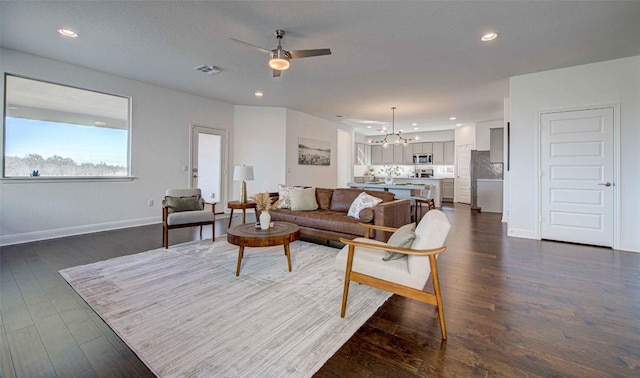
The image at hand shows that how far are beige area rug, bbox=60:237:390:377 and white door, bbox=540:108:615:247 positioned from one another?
3919 mm

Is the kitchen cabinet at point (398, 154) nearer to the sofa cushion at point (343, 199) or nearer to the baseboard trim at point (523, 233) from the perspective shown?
the baseboard trim at point (523, 233)

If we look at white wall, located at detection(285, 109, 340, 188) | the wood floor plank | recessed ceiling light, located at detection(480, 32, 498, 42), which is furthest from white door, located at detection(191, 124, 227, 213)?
recessed ceiling light, located at detection(480, 32, 498, 42)

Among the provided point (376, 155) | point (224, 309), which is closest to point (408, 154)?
point (376, 155)

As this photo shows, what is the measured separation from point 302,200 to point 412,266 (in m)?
2.80

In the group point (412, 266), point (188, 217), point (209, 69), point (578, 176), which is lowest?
point (412, 266)

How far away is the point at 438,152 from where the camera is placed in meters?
10.7

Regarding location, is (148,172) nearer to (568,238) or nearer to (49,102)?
(49,102)

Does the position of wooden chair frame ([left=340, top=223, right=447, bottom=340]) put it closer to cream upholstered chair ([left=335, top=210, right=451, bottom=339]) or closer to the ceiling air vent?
cream upholstered chair ([left=335, top=210, right=451, bottom=339])

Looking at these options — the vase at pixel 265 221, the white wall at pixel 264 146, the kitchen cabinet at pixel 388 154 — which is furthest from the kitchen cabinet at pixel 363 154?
the vase at pixel 265 221

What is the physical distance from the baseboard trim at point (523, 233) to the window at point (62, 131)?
716 centimetres

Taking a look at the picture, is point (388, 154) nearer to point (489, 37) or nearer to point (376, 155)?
point (376, 155)

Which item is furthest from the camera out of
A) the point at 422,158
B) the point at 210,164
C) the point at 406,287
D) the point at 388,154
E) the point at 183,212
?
the point at 388,154

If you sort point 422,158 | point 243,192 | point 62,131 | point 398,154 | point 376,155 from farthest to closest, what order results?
1. point 376,155
2. point 398,154
3. point 422,158
4. point 243,192
5. point 62,131

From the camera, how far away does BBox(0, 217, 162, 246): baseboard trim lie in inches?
156
